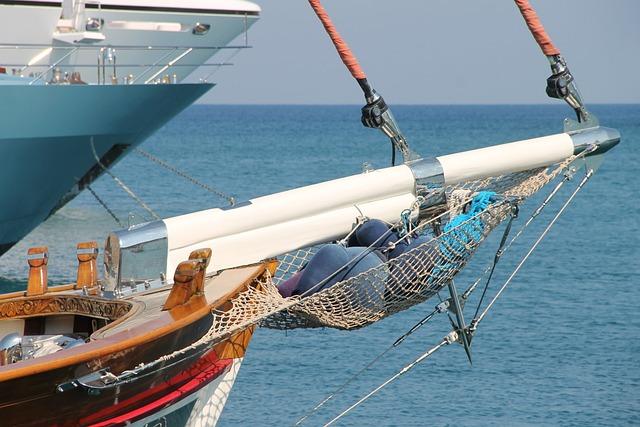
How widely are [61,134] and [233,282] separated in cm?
1396

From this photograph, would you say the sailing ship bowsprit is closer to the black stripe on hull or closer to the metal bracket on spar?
the metal bracket on spar

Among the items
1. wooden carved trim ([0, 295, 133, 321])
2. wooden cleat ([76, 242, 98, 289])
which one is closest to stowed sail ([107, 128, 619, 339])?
wooden carved trim ([0, 295, 133, 321])

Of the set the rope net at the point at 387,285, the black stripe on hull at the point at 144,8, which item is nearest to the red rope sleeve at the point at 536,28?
the rope net at the point at 387,285

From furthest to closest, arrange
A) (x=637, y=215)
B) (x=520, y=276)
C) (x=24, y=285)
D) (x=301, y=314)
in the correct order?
(x=637, y=215)
(x=520, y=276)
(x=24, y=285)
(x=301, y=314)

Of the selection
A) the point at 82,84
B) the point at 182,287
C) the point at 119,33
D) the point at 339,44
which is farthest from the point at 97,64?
the point at 182,287

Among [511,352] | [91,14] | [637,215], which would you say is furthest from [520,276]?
[637,215]

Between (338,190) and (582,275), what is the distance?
1947cm

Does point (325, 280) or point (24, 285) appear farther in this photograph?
point (24, 285)

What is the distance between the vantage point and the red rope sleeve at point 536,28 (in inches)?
416

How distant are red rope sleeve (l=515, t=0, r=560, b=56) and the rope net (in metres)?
1.34

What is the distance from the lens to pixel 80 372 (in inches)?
270

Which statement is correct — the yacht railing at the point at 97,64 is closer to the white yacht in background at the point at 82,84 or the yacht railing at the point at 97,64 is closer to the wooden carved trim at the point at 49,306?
the white yacht in background at the point at 82,84

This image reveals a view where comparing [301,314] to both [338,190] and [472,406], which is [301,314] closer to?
[338,190]

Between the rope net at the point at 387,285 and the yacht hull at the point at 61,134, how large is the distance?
12278 mm
